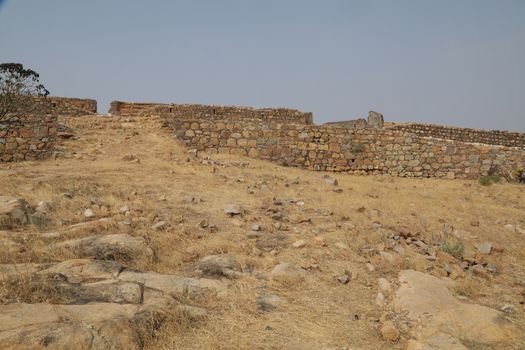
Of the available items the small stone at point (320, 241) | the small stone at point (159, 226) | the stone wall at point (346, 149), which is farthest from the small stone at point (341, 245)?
the stone wall at point (346, 149)

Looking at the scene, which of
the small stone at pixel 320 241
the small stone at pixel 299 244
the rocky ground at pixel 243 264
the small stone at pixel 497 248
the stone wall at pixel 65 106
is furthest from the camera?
the stone wall at pixel 65 106

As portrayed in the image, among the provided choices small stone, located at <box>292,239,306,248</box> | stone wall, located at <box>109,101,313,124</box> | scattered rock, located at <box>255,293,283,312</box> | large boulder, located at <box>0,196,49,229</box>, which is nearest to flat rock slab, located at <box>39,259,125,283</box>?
scattered rock, located at <box>255,293,283,312</box>

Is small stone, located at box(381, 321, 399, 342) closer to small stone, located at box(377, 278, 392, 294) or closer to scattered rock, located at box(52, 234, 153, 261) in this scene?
small stone, located at box(377, 278, 392, 294)

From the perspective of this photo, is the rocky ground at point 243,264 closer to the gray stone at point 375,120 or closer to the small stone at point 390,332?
the small stone at point 390,332

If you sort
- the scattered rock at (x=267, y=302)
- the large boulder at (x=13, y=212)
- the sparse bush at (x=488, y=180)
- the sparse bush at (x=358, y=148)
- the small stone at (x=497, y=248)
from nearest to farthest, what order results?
the scattered rock at (x=267, y=302)
the large boulder at (x=13, y=212)
the small stone at (x=497, y=248)
the sparse bush at (x=488, y=180)
the sparse bush at (x=358, y=148)

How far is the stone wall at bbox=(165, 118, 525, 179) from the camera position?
1254 centimetres

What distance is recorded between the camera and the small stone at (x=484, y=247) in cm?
584

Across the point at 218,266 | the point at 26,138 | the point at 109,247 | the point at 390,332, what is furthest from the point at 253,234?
the point at 26,138

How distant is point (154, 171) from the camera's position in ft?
30.0

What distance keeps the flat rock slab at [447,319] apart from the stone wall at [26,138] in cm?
977

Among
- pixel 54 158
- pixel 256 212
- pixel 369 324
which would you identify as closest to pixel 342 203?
pixel 256 212

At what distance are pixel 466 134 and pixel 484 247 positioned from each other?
45.2 feet

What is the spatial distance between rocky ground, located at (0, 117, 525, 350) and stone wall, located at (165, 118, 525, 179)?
3328 mm

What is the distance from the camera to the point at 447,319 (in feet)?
12.3
